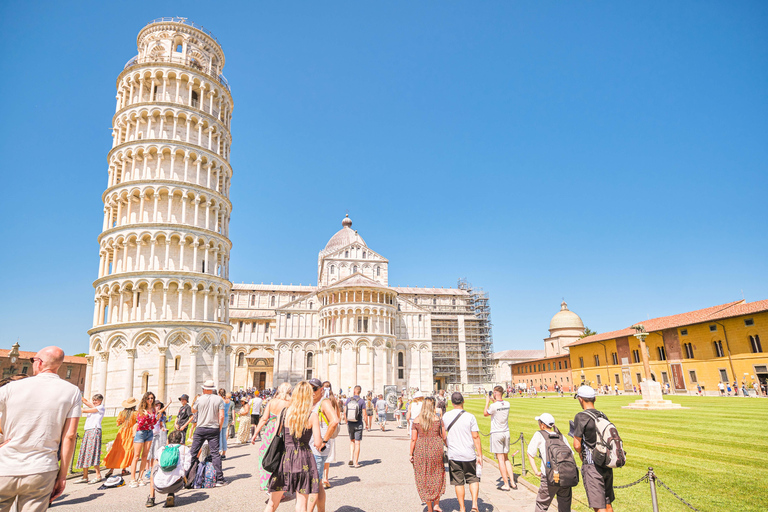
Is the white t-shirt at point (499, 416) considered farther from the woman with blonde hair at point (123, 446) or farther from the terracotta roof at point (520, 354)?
the terracotta roof at point (520, 354)

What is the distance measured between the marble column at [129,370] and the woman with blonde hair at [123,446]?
21.1m

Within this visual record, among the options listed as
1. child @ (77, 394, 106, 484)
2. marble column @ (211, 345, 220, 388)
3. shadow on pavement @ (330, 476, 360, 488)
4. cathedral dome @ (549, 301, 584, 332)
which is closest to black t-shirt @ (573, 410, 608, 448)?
shadow on pavement @ (330, 476, 360, 488)

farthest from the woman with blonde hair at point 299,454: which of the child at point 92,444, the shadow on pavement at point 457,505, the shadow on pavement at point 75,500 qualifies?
the child at point 92,444

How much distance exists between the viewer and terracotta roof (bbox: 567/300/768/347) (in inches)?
1511

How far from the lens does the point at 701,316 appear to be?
4434 centimetres

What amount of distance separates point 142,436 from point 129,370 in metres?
22.6

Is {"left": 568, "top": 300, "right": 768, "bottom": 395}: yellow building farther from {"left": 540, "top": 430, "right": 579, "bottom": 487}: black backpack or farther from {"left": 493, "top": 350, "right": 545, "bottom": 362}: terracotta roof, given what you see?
{"left": 540, "top": 430, "right": 579, "bottom": 487}: black backpack

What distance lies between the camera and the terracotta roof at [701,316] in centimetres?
3838

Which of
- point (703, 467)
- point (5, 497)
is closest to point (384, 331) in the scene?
point (703, 467)

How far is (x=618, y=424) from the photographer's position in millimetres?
19031

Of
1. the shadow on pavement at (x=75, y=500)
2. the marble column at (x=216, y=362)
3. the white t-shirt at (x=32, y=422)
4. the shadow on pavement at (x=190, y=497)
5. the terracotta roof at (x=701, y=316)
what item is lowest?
the shadow on pavement at (x=190, y=497)

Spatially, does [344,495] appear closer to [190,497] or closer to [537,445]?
[190,497]

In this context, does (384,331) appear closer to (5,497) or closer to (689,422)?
(689,422)

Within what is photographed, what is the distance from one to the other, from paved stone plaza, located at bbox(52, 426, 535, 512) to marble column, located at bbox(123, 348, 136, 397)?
2019 centimetres
